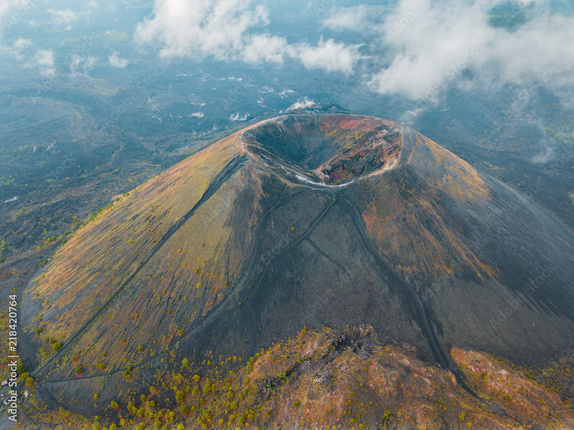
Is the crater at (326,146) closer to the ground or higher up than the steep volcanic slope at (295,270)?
higher up

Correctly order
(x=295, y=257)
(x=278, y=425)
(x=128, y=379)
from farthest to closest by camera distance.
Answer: (x=295, y=257)
(x=128, y=379)
(x=278, y=425)

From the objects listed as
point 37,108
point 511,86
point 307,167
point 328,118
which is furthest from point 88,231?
point 511,86

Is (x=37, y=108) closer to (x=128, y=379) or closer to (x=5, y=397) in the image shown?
(x=5, y=397)

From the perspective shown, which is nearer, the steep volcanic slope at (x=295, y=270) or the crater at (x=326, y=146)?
the steep volcanic slope at (x=295, y=270)

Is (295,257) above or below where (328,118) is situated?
below

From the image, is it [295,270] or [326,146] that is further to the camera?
[326,146]
